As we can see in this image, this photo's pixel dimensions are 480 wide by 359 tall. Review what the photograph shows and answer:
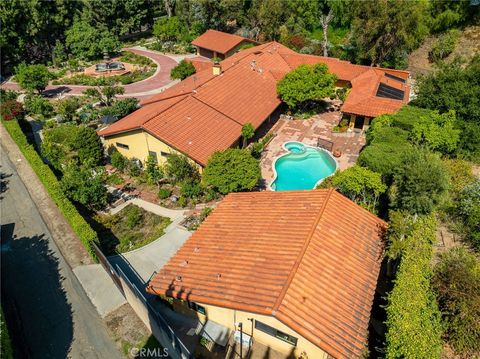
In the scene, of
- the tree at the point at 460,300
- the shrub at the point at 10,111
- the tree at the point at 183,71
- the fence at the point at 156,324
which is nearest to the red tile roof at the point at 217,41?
the tree at the point at 183,71

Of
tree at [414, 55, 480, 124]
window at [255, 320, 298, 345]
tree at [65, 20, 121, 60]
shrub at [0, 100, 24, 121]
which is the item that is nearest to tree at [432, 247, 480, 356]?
window at [255, 320, 298, 345]

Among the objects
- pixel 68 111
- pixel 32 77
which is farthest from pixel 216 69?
pixel 32 77

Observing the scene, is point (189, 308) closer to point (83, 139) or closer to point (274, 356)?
point (274, 356)

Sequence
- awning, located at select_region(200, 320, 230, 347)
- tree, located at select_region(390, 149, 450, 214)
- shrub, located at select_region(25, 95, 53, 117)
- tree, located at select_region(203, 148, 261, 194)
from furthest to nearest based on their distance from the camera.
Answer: shrub, located at select_region(25, 95, 53, 117) → tree, located at select_region(203, 148, 261, 194) → tree, located at select_region(390, 149, 450, 214) → awning, located at select_region(200, 320, 230, 347)

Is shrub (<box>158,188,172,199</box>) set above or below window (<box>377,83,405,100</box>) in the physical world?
below

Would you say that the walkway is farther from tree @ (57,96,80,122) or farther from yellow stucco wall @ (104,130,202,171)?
yellow stucco wall @ (104,130,202,171)

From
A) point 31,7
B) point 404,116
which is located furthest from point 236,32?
point 404,116

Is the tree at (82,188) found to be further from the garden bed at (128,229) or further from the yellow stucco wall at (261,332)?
the yellow stucco wall at (261,332)
